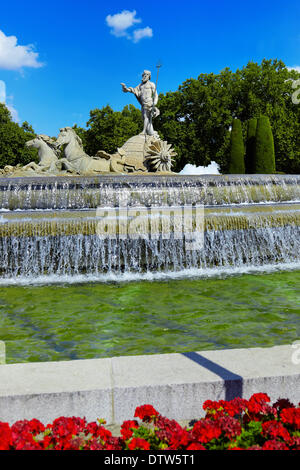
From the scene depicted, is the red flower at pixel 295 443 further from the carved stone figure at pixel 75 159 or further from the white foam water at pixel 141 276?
the carved stone figure at pixel 75 159

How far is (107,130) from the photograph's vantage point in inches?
1618

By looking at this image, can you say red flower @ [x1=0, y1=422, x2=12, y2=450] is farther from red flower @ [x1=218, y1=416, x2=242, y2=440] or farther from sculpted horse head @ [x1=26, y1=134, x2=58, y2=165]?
sculpted horse head @ [x1=26, y1=134, x2=58, y2=165]

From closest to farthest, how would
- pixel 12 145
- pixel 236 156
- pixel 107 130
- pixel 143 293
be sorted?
1. pixel 143 293
2. pixel 236 156
3. pixel 107 130
4. pixel 12 145

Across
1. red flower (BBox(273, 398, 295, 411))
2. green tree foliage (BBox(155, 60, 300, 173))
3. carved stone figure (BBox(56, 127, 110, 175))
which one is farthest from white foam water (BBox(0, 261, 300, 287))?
green tree foliage (BBox(155, 60, 300, 173))

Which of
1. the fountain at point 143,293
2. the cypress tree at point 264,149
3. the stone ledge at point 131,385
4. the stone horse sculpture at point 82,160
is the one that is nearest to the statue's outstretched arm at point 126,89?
the stone horse sculpture at point 82,160

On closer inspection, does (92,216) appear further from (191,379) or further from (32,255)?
(191,379)

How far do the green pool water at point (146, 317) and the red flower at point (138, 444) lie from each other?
6.69 feet

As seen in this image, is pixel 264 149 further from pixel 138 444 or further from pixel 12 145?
pixel 138 444

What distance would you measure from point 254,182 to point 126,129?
30404 millimetres

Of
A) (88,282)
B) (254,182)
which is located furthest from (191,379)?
(254,182)

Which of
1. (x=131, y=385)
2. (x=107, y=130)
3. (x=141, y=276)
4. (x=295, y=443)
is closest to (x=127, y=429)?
(x=131, y=385)

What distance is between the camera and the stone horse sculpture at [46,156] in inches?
584

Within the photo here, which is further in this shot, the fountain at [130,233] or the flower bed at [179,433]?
the fountain at [130,233]

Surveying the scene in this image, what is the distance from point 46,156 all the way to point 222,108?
26.0m
